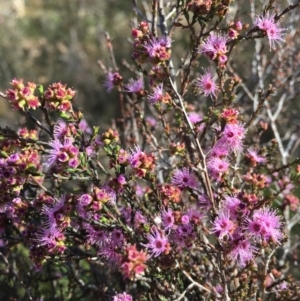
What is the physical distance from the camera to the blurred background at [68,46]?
29.1 feet

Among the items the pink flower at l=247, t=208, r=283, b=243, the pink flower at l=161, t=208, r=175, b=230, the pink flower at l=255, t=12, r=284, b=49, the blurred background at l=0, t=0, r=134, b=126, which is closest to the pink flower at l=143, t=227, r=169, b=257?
the pink flower at l=161, t=208, r=175, b=230

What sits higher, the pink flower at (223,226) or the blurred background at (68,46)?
the blurred background at (68,46)

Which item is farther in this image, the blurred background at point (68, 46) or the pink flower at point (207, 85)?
the blurred background at point (68, 46)

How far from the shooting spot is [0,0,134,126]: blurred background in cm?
886

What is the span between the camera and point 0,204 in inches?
63.4

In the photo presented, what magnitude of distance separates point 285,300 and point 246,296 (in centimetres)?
18

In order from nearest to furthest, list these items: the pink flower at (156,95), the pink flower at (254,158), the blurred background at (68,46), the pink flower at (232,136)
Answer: the pink flower at (232,136) < the pink flower at (156,95) < the pink flower at (254,158) < the blurred background at (68,46)

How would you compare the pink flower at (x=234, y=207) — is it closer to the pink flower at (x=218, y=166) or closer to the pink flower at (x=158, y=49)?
the pink flower at (x=218, y=166)

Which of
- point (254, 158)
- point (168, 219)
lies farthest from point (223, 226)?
point (254, 158)

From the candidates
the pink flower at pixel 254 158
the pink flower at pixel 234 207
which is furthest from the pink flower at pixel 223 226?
the pink flower at pixel 254 158

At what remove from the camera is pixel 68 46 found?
1023 cm

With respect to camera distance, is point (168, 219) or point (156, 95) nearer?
point (168, 219)

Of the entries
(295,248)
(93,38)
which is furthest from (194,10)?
(93,38)

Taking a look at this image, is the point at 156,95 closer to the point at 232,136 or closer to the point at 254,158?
the point at 232,136
